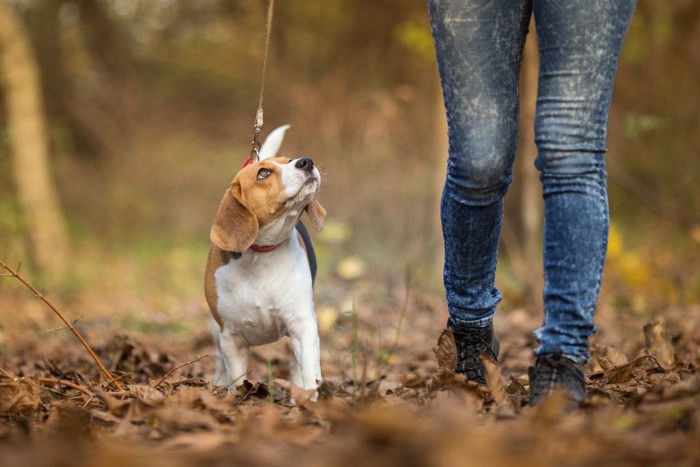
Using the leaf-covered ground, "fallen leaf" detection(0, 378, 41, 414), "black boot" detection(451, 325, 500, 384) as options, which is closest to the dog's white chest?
the leaf-covered ground

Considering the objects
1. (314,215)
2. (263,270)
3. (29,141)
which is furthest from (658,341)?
(29,141)

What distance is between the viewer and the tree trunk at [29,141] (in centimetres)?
→ 973

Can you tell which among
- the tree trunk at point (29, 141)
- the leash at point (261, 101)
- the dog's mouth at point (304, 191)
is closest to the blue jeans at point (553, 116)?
the leash at point (261, 101)

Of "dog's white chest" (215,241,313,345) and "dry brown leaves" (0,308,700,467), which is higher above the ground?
"dog's white chest" (215,241,313,345)

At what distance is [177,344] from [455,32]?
3249mm

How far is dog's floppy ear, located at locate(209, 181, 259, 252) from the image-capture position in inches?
126

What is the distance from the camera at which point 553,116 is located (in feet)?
7.82

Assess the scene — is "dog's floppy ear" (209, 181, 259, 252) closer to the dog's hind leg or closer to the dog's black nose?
the dog's black nose

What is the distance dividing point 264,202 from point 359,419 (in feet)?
5.88

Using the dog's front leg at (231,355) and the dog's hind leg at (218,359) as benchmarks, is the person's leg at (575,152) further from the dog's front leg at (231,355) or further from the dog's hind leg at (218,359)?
the dog's hind leg at (218,359)

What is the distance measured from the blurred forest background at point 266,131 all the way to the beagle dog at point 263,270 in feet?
1.71

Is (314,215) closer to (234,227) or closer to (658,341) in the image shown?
(234,227)

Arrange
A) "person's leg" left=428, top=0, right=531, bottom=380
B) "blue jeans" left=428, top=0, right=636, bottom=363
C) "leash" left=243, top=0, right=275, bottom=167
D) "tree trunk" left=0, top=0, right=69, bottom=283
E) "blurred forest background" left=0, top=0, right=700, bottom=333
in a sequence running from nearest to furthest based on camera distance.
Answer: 1. "blue jeans" left=428, top=0, right=636, bottom=363
2. "person's leg" left=428, top=0, right=531, bottom=380
3. "leash" left=243, top=0, right=275, bottom=167
4. "blurred forest background" left=0, top=0, right=700, bottom=333
5. "tree trunk" left=0, top=0, right=69, bottom=283

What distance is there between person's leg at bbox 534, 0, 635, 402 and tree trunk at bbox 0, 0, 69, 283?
8.31 m
